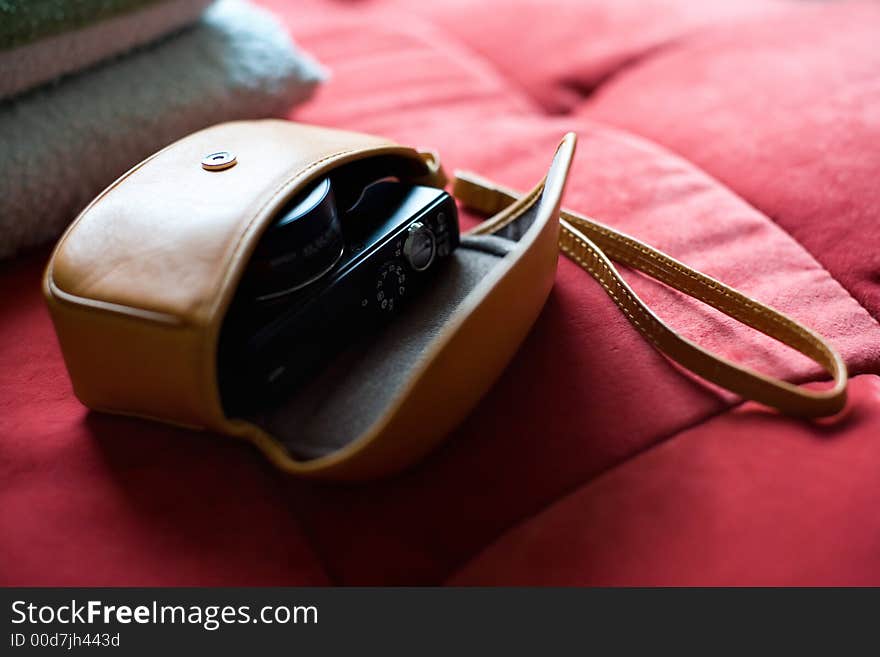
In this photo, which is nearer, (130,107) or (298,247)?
(298,247)

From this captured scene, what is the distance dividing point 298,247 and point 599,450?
0.68ft

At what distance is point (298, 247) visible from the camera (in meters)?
0.48

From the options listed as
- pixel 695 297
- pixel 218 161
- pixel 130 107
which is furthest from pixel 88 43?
pixel 695 297

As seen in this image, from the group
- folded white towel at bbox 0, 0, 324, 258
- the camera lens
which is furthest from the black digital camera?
folded white towel at bbox 0, 0, 324, 258

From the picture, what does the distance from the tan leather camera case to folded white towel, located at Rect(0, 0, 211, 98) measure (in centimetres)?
20

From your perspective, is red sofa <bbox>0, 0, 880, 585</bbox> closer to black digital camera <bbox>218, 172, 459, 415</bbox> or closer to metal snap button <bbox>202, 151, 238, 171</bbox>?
black digital camera <bbox>218, 172, 459, 415</bbox>

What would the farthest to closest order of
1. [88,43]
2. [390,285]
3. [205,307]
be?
[88,43], [390,285], [205,307]

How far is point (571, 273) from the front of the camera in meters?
0.60

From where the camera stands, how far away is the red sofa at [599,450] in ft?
1.44

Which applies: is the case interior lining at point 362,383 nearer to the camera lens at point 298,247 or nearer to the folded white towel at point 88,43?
the camera lens at point 298,247

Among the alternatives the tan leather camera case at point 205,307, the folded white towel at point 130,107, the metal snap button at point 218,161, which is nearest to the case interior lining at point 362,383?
the tan leather camera case at point 205,307

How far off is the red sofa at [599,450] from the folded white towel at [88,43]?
0.47 ft

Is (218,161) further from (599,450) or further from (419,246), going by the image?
(599,450)

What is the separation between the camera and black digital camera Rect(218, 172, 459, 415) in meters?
0.47
